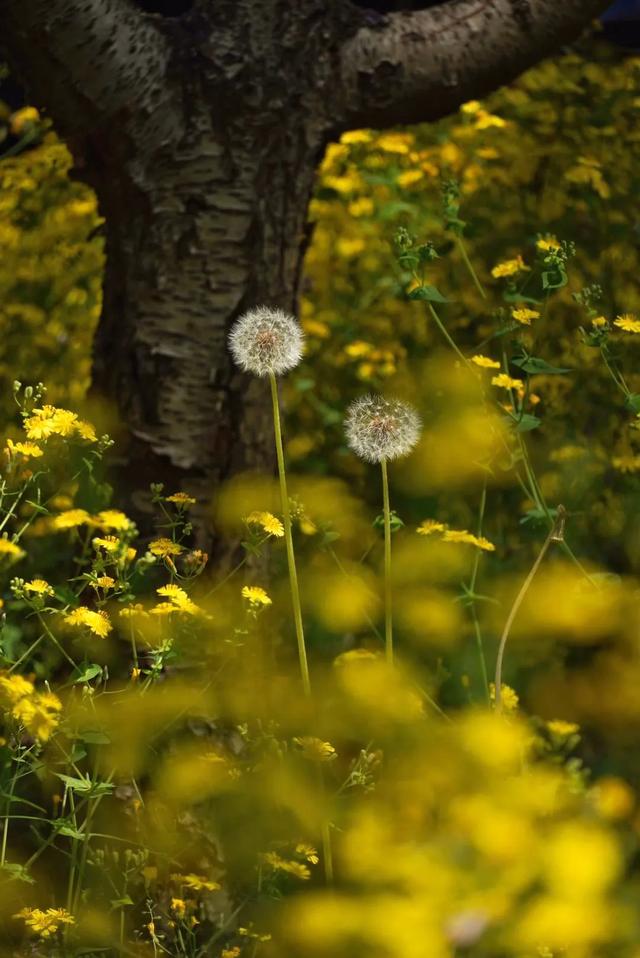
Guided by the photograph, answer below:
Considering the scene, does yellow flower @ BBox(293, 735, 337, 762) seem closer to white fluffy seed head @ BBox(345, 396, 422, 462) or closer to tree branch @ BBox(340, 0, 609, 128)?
white fluffy seed head @ BBox(345, 396, 422, 462)

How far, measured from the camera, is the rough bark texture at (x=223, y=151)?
234 centimetres

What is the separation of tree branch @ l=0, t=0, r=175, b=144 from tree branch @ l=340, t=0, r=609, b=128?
373mm

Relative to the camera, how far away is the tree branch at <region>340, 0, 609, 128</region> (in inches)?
94.6

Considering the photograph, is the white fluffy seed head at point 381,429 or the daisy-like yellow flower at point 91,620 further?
the white fluffy seed head at point 381,429

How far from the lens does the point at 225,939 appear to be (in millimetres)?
1920

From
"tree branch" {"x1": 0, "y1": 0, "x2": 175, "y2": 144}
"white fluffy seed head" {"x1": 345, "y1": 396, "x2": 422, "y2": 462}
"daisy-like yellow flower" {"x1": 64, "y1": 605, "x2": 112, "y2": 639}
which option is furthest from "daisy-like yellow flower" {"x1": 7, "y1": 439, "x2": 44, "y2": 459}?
"tree branch" {"x1": 0, "y1": 0, "x2": 175, "y2": 144}

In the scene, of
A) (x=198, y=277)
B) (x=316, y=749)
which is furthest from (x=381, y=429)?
(x=198, y=277)

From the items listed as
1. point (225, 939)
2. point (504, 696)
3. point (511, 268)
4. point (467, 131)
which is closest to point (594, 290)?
point (511, 268)

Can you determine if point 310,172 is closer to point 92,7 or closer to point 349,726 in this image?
point 92,7

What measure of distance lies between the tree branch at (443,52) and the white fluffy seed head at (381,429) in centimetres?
92

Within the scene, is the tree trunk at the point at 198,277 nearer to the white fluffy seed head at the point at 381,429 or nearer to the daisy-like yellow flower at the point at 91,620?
the white fluffy seed head at the point at 381,429

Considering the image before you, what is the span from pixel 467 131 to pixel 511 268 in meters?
1.60

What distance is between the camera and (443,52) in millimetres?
2420

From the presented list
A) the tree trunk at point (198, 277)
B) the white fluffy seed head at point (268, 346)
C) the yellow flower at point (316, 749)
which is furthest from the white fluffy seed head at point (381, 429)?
the tree trunk at point (198, 277)
